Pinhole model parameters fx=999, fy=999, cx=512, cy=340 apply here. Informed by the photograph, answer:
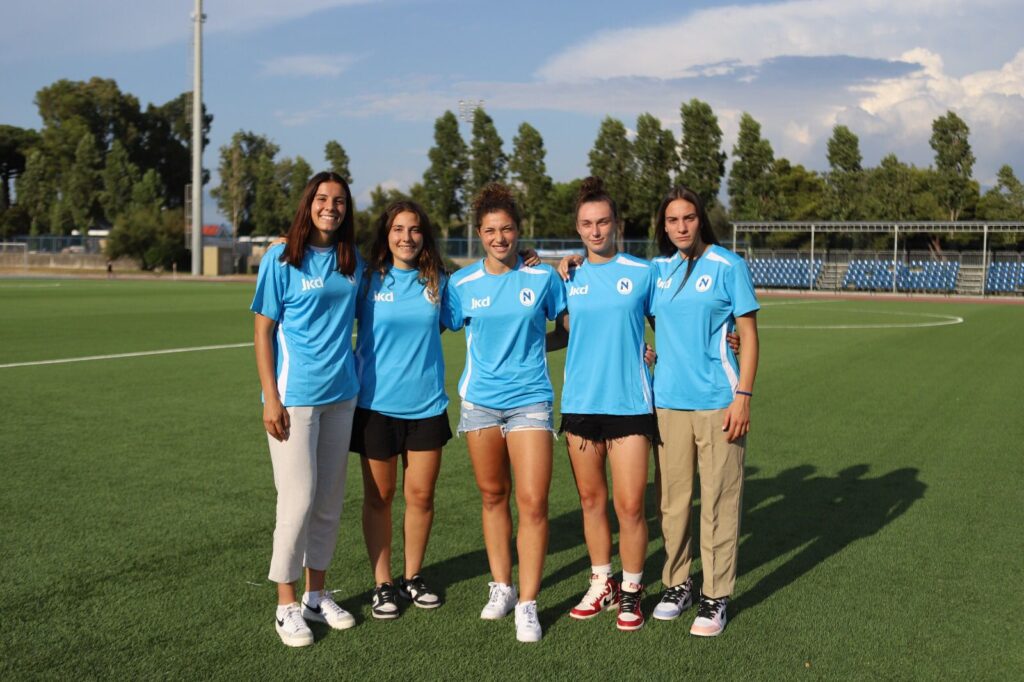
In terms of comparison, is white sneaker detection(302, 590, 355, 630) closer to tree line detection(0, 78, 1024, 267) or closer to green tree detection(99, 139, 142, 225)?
tree line detection(0, 78, 1024, 267)

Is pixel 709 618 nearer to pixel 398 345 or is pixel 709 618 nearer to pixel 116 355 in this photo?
pixel 398 345

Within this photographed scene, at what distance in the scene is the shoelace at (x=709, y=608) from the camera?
Answer: 412cm

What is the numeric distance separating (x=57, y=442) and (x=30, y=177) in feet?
280

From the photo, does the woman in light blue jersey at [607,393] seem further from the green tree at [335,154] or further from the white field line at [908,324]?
the green tree at [335,154]

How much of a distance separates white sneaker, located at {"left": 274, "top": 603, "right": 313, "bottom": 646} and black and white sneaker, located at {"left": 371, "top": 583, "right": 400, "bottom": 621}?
0.34 meters

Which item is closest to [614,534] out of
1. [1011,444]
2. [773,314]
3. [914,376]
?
[1011,444]

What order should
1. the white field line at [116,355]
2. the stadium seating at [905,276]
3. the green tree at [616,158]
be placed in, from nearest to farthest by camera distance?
the white field line at [116,355], the stadium seating at [905,276], the green tree at [616,158]

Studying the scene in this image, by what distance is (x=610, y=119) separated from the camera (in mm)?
65000

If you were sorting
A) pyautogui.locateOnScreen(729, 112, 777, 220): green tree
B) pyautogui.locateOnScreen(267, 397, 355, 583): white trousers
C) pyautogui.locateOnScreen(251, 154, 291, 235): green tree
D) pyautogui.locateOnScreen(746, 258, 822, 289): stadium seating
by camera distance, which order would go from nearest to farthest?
pyautogui.locateOnScreen(267, 397, 355, 583): white trousers
pyautogui.locateOnScreen(746, 258, 822, 289): stadium seating
pyautogui.locateOnScreen(729, 112, 777, 220): green tree
pyautogui.locateOnScreen(251, 154, 291, 235): green tree

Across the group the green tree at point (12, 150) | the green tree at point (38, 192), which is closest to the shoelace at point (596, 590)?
the green tree at point (38, 192)

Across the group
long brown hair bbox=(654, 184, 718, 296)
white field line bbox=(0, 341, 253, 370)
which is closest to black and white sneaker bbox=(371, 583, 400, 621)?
long brown hair bbox=(654, 184, 718, 296)

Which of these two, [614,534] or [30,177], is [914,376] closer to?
[614,534]

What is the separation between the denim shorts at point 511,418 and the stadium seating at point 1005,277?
1643 inches

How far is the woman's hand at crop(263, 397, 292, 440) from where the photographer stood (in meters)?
3.93
